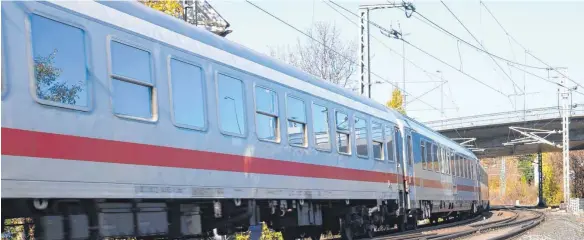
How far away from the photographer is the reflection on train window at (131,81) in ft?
22.2

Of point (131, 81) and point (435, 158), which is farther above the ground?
point (131, 81)

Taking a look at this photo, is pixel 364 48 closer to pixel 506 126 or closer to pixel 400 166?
pixel 400 166

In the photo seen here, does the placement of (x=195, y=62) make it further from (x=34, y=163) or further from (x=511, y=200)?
(x=511, y=200)

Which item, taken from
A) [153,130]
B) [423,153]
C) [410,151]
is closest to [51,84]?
[153,130]

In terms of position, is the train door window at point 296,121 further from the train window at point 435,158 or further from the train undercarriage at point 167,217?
the train window at point 435,158

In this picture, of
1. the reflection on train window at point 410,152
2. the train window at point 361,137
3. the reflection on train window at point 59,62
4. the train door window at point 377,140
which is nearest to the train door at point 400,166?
the reflection on train window at point 410,152

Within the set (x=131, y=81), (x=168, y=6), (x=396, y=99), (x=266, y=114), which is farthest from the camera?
(x=396, y=99)

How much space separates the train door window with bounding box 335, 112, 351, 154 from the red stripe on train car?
62.5 inches

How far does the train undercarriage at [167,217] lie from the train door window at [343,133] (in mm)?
991

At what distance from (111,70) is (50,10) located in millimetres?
895

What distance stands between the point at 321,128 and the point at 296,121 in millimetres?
1031

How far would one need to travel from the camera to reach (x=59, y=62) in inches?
241

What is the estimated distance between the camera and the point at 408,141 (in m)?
17.3

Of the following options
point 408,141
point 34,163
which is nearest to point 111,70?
point 34,163
